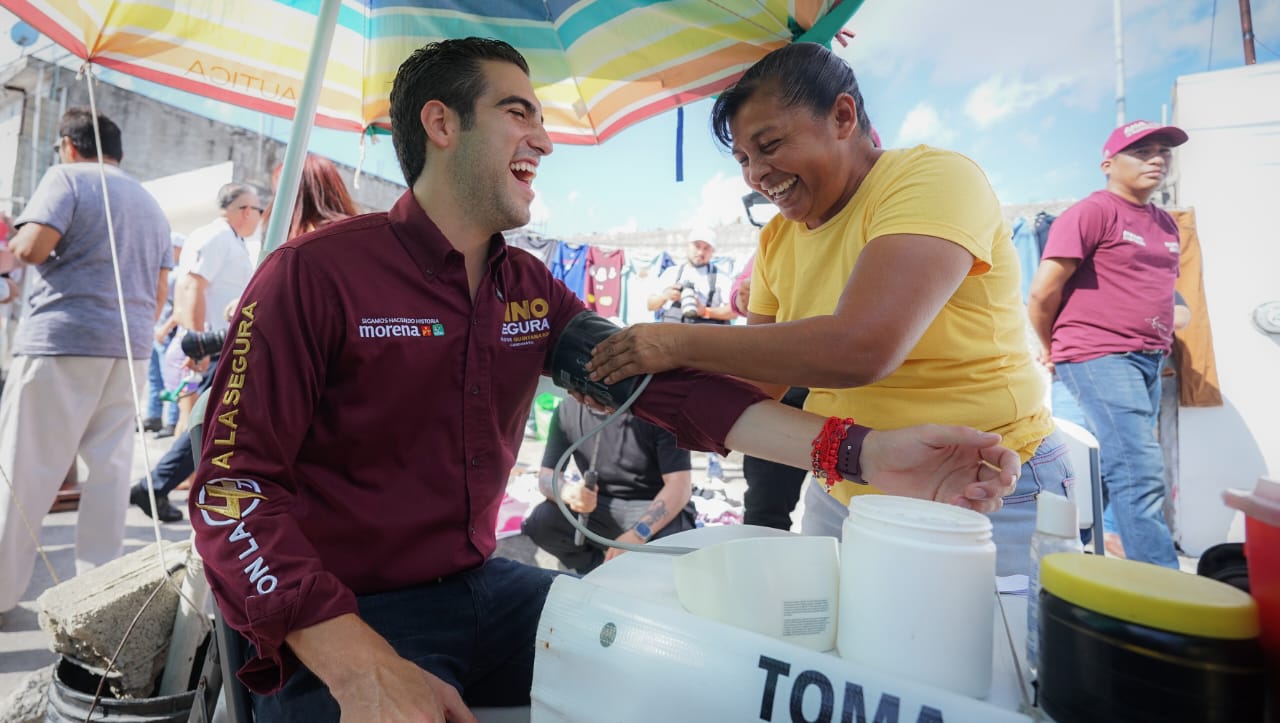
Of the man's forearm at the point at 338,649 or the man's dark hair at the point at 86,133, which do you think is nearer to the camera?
the man's forearm at the point at 338,649

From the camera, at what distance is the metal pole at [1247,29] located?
213 inches

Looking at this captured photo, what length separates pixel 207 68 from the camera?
2.27 metres

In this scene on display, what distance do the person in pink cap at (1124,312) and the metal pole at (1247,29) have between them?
345 centimetres

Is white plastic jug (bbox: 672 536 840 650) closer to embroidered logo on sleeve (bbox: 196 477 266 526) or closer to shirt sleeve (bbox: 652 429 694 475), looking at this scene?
A: embroidered logo on sleeve (bbox: 196 477 266 526)

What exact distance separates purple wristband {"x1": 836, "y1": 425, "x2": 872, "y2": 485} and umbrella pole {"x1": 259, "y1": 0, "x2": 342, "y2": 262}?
172 cm

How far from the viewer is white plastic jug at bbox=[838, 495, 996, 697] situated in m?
0.65

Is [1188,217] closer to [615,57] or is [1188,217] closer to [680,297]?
[680,297]

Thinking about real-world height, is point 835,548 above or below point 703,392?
below

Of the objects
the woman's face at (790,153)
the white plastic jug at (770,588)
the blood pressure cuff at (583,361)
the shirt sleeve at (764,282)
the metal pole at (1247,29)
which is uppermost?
the metal pole at (1247,29)

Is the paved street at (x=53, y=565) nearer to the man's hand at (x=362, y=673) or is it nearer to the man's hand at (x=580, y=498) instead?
the man's hand at (x=580, y=498)

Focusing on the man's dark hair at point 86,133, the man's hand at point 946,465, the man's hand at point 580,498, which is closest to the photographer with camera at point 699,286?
the man's hand at point 580,498

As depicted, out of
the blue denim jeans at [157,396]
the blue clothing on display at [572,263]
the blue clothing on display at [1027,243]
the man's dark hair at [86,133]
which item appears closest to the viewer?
the man's dark hair at [86,133]

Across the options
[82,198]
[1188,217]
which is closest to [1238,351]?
[1188,217]

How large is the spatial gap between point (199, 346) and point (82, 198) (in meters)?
1.90
